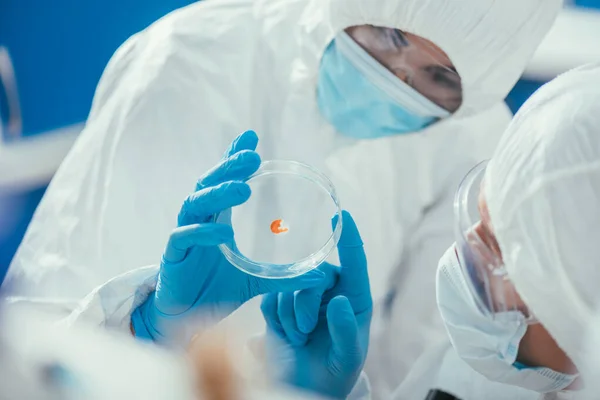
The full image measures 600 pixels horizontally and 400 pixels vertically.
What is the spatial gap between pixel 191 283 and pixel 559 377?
1.92 ft

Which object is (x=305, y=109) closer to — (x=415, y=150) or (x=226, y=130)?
(x=226, y=130)

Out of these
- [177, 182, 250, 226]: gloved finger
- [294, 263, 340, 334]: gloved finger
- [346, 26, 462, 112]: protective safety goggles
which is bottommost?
[294, 263, 340, 334]: gloved finger

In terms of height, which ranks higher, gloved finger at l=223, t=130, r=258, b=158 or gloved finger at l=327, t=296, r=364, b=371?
gloved finger at l=223, t=130, r=258, b=158

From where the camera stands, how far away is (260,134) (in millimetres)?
1434

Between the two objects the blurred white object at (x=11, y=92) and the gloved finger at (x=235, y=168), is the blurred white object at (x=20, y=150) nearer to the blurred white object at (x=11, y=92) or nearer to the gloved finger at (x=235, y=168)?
the blurred white object at (x=11, y=92)

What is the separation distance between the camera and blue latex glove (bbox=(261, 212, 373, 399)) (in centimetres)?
111

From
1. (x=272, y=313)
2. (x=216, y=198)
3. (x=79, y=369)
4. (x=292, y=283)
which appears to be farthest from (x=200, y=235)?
(x=79, y=369)

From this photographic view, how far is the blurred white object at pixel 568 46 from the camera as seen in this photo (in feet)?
6.51

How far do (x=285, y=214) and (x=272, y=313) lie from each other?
0.73ft

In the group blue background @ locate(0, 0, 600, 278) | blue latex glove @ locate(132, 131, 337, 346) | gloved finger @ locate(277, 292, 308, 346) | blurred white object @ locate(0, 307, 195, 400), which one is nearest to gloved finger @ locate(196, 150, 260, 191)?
blue latex glove @ locate(132, 131, 337, 346)

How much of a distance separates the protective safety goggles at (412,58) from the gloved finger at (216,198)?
467mm

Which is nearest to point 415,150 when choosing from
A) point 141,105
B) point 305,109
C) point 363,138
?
point 363,138

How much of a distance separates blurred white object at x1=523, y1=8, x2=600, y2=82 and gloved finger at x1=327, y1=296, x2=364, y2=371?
1.23 m

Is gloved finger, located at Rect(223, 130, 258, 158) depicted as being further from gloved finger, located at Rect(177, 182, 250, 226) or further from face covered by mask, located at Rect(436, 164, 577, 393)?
face covered by mask, located at Rect(436, 164, 577, 393)
